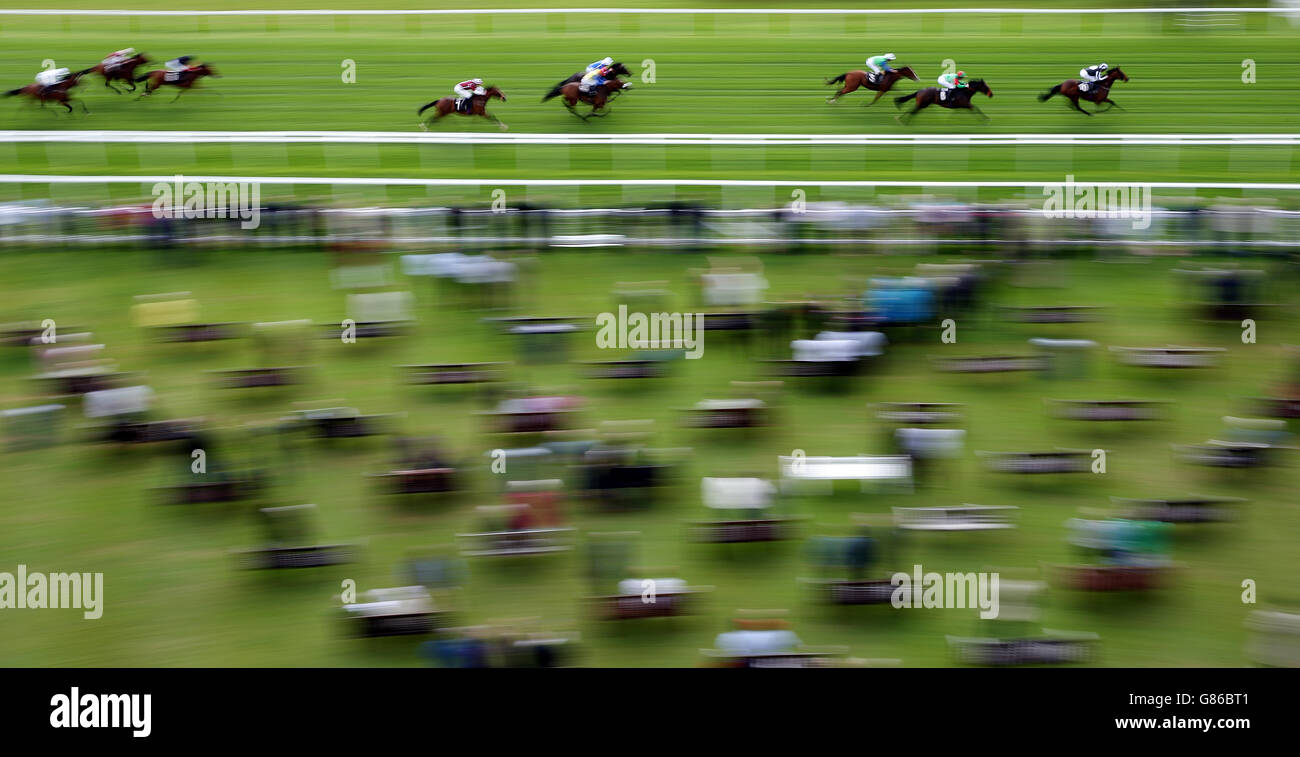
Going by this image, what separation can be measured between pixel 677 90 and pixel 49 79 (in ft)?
30.2

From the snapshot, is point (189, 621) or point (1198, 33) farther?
point (1198, 33)

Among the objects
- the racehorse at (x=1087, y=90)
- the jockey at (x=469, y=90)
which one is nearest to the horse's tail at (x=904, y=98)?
the racehorse at (x=1087, y=90)

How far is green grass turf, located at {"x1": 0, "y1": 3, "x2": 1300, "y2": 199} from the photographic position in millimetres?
14766

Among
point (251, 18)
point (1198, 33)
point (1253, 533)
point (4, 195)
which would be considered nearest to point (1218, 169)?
point (1198, 33)

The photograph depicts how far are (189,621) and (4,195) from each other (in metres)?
8.13

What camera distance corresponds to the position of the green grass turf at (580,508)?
23.7 ft

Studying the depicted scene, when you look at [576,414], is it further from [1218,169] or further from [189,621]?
[1218,169]

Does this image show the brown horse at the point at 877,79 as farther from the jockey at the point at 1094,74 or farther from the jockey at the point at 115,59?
the jockey at the point at 115,59

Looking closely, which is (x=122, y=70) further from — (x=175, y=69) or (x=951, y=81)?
(x=951, y=81)

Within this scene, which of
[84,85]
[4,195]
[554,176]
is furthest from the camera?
[84,85]

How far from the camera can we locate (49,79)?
658 inches

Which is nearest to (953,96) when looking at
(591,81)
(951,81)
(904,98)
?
(951,81)

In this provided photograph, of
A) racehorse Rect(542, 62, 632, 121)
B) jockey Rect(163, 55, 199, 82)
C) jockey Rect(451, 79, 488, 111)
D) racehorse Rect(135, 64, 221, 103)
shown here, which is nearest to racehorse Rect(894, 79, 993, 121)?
racehorse Rect(542, 62, 632, 121)

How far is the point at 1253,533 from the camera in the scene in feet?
26.4
